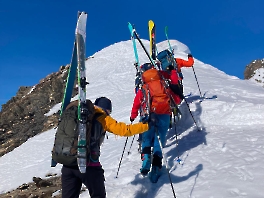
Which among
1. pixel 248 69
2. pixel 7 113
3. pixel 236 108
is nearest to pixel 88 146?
pixel 236 108

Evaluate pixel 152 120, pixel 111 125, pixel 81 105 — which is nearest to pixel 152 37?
pixel 152 120

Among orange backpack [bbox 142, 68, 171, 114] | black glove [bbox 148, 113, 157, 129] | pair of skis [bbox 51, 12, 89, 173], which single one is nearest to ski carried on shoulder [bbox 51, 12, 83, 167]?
pair of skis [bbox 51, 12, 89, 173]

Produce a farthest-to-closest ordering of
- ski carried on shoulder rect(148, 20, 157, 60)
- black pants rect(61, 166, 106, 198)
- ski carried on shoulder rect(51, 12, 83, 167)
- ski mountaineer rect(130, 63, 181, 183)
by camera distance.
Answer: ski carried on shoulder rect(148, 20, 157, 60)
ski mountaineer rect(130, 63, 181, 183)
ski carried on shoulder rect(51, 12, 83, 167)
black pants rect(61, 166, 106, 198)

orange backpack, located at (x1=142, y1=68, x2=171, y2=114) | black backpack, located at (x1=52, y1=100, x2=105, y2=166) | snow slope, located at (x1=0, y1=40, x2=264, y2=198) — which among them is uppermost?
orange backpack, located at (x1=142, y1=68, x2=171, y2=114)

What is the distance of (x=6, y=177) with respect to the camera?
1202cm

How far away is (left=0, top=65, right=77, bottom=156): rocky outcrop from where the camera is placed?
20.3 m

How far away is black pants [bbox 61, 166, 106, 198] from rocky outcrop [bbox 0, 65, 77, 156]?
15.6 metres

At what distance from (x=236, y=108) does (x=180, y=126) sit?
1.86 m

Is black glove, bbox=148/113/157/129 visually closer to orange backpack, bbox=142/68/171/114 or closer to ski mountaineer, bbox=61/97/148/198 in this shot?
orange backpack, bbox=142/68/171/114

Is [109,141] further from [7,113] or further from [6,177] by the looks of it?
[7,113]

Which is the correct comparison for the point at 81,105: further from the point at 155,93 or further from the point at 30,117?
the point at 30,117

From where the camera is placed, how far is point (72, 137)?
3.95m

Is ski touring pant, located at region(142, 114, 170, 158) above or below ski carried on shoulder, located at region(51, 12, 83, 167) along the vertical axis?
below

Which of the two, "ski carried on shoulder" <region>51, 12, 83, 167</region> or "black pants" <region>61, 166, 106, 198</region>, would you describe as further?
"ski carried on shoulder" <region>51, 12, 83, 167</region>
